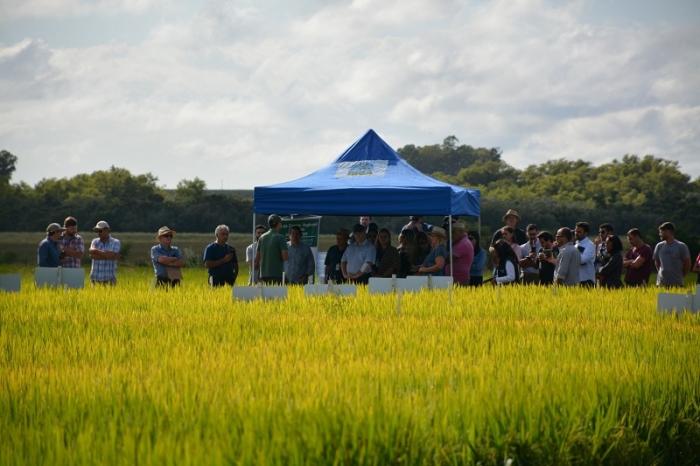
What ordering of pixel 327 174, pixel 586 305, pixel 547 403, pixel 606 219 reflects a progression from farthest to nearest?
pixel 606 219
pixel 327 174
pixel 586 305
pixel 547 403

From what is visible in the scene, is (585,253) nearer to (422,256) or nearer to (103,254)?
(422,256)

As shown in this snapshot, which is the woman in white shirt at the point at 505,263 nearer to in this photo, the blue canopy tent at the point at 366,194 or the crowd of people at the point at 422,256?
the crowd of people at the point at 422,256

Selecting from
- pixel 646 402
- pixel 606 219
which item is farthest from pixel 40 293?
pixel 606 219

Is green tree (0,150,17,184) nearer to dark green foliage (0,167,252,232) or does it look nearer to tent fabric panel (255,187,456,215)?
dark green foliage (0,167,252,232)

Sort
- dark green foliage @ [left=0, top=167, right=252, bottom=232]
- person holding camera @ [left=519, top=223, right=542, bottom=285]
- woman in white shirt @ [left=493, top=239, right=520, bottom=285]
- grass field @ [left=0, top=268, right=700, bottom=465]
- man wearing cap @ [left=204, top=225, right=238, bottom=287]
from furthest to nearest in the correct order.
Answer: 1. dark green foliage @ [left=0, top=167, right=252, bottom=232]
2. person holding camera @ [left=519, top=223, right=542, bottom=285]
3. man wearing cap @ [left=204, top=225, right=238, bottom=287]
4. woman in white shirt @ [left=493, top=239, right=520, bottom=285]
5. grass field @ [left=0, top=268, right=700, bottom=465]

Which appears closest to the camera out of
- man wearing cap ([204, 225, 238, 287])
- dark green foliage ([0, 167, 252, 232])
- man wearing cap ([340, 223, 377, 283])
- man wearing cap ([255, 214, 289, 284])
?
man wearing cap ([255, 214, 289, 284])

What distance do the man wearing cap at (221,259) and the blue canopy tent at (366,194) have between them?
0.76m

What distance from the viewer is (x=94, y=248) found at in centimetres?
1612

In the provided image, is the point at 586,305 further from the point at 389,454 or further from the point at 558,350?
the point at 389,454

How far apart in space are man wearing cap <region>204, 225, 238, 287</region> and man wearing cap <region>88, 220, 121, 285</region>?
4.29 ft

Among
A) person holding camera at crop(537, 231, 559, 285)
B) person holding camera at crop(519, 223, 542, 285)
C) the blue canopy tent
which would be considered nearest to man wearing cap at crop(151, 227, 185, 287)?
the blue canopy tent

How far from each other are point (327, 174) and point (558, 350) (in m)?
9.74

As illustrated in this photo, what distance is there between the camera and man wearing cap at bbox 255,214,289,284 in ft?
53.9

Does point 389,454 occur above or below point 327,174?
below
